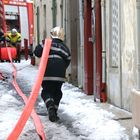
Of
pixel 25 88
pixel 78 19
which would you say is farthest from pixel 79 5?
pixel 25 88

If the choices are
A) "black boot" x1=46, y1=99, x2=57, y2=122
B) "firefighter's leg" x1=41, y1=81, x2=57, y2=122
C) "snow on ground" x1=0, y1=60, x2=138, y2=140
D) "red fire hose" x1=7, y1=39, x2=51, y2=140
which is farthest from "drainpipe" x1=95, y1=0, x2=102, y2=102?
"red fire hose" x1=7, y1=39, x2=51, y2=140

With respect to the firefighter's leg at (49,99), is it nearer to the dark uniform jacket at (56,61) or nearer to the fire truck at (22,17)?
the dark uniform jacket at (56,61)

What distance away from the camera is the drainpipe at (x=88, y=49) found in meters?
14.0

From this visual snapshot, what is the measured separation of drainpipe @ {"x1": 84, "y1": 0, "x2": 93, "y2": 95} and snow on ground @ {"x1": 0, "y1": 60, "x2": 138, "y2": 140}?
0.31 metres

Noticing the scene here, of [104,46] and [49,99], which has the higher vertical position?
[104,46]

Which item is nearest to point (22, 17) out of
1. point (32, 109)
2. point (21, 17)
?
point (21, 17)

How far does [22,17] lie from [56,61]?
19.1 m

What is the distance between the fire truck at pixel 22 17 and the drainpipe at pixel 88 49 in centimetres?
1468

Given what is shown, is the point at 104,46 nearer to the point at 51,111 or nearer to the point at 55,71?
the point at 55,71

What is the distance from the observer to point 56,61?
34.0 ft

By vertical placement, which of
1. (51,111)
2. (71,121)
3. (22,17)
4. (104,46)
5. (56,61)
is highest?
(22,17)

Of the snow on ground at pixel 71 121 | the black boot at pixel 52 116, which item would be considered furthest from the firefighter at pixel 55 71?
the snow on ground at pixel 71 121

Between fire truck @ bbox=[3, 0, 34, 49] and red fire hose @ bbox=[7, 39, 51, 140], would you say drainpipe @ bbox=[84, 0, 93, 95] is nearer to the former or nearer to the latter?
red fire hose @ bbox=[7, 39, 51, 140]

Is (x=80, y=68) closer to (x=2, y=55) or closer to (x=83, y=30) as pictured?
(x=83, y=30)
